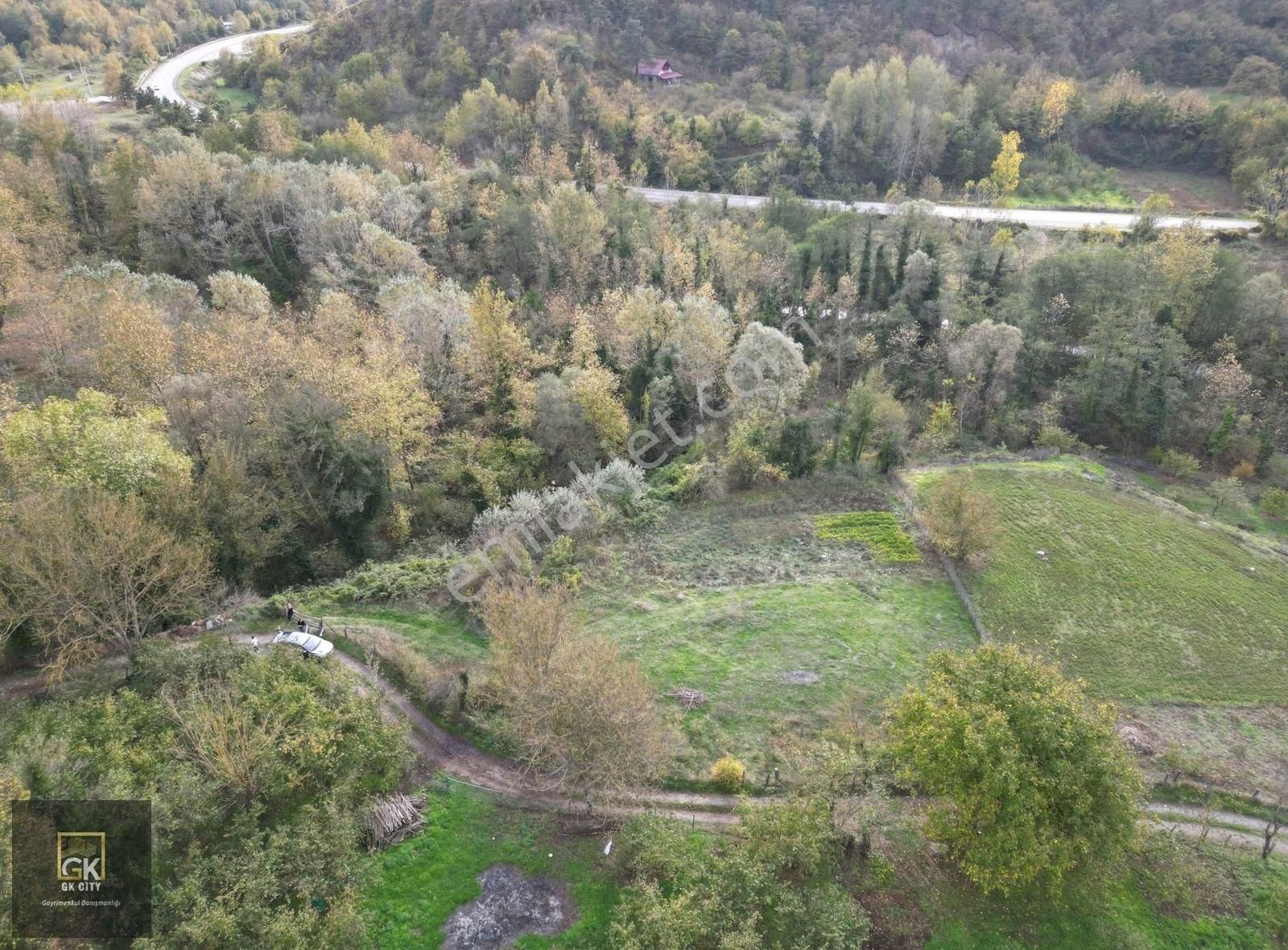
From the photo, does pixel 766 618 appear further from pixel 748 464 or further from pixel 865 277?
pixel 865 277

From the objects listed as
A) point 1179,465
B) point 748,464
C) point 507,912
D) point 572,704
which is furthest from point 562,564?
point 1179,465

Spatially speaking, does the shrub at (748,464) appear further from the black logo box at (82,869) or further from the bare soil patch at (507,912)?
the black logo box at (82,869)

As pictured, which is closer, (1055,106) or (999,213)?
(999,213)

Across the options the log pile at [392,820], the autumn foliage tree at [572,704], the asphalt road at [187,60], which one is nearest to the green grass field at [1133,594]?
the autumn foliage tree at [572,704]

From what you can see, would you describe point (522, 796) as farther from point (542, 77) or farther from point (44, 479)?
point (542, 77)

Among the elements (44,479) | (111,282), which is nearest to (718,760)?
(44,479)
